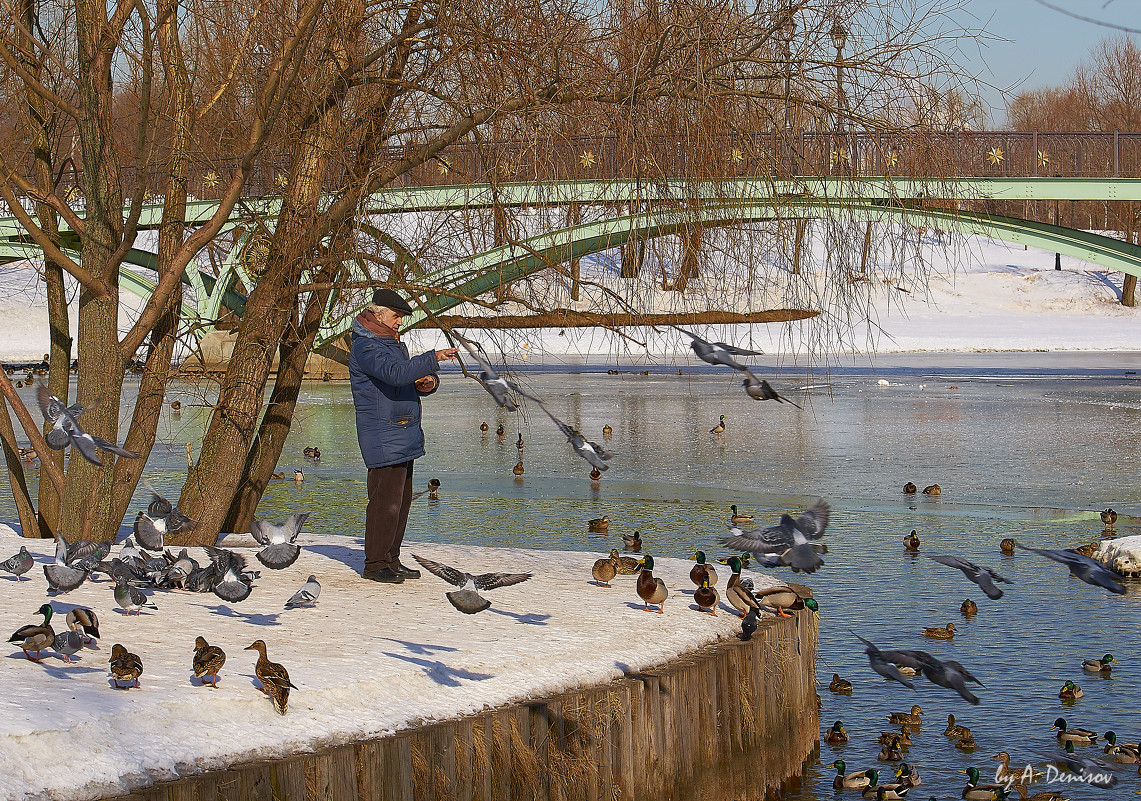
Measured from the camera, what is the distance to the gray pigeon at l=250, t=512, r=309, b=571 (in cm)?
756

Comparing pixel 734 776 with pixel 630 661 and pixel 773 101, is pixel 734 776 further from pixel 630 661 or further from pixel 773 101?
pixel 773 101

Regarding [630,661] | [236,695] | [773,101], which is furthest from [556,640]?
[773,101]

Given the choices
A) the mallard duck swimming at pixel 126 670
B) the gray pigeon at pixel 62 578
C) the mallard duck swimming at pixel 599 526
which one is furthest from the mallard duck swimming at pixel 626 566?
the mallard duck swimming at pixel 599 526

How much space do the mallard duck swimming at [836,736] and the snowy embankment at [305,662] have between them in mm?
1025

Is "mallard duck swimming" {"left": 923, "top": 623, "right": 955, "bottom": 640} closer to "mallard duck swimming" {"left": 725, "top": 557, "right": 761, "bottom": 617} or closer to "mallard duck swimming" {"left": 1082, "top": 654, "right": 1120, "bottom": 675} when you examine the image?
"mallard duck swimming" {"left": 1082, "top": 654, "right": 1120, "bottom": 675}

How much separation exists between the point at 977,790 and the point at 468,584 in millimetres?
2976

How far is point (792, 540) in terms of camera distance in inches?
248

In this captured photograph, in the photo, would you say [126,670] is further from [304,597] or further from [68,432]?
[68,432]

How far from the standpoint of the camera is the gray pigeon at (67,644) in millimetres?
5621

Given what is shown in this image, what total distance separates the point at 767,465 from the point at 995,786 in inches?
442

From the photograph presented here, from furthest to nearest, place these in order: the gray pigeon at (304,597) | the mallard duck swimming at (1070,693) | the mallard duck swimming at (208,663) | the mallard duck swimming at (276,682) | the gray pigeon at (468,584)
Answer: the mallard duck swimming at (1070,693) → the gray pigeon at (304,597) → the gray pigeon at (468,584) → the mallard duck swimming at (208,663) → the mallard duck swimming at (276,682)

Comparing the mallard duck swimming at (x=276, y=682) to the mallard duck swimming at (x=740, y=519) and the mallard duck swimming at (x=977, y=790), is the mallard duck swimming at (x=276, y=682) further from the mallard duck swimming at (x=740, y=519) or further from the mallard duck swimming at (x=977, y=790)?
the mallard duck swimming at (x=740, y=519)

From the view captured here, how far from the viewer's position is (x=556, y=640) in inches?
252

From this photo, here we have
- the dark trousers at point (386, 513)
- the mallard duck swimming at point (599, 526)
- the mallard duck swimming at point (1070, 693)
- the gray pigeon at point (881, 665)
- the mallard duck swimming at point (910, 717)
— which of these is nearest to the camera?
the gray pigeon at point (881, 665)
